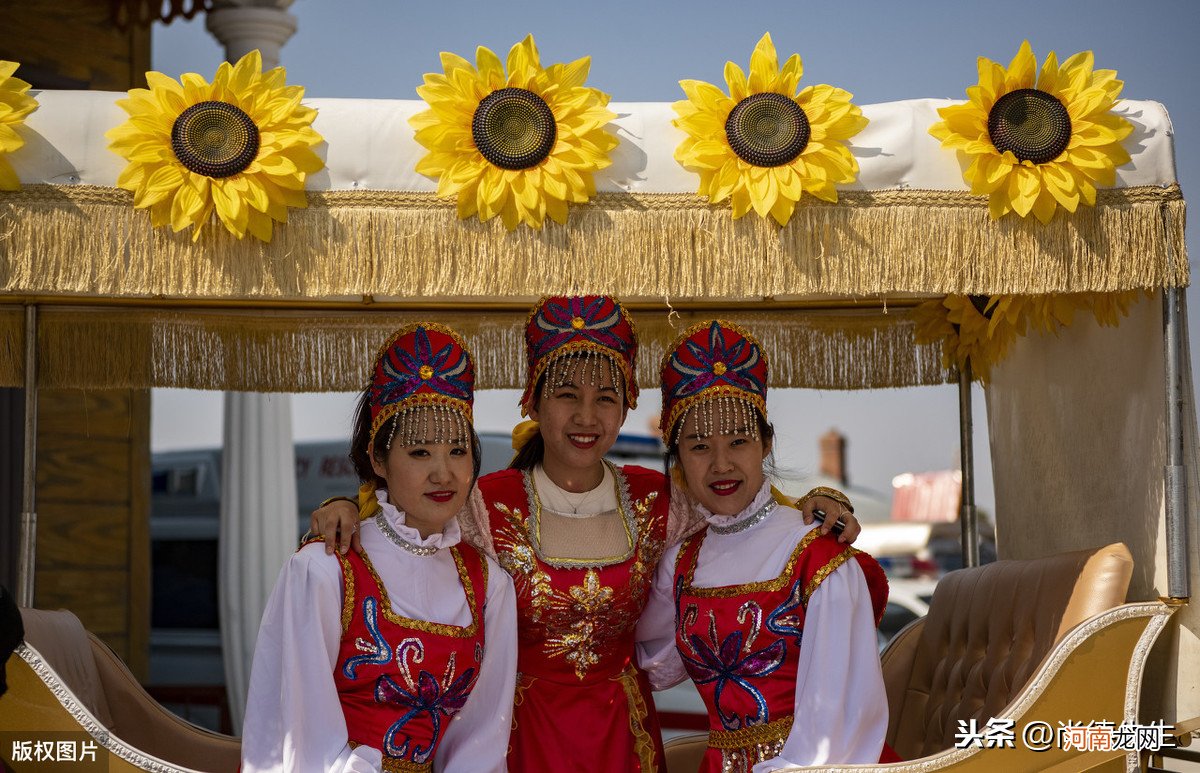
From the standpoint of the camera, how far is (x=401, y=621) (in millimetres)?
2859

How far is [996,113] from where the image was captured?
10.5 feet

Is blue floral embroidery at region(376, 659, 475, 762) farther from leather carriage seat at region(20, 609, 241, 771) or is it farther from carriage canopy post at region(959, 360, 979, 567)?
carriage canopy post at region(959, 360, 979, 567)

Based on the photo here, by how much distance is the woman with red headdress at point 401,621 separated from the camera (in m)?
2.76

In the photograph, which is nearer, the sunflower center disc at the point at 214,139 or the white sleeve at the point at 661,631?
the sunflower center disc at the point at 214,139

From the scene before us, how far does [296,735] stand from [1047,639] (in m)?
1.95

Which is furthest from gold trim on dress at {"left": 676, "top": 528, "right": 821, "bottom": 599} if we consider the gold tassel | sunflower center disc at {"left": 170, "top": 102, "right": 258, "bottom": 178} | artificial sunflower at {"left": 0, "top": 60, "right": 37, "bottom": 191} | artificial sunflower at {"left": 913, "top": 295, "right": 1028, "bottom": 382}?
the gold tassel

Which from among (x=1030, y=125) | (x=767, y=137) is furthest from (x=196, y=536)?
(x=1030, y=125)

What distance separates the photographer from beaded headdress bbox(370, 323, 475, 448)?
9.65 ft

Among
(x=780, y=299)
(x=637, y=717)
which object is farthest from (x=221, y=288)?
(x=780, y=299)

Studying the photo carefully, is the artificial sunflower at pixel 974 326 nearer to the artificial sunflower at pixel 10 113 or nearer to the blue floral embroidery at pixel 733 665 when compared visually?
the blue floral embroidery at pixel 733 665

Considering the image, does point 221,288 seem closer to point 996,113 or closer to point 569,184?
point 569,184

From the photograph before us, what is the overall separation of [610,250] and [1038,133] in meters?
→ 1.11

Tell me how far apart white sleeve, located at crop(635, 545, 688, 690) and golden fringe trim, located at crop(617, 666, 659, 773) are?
8cm

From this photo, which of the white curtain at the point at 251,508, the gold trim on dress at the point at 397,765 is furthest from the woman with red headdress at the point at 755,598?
the white curtain at the point at 251,508
